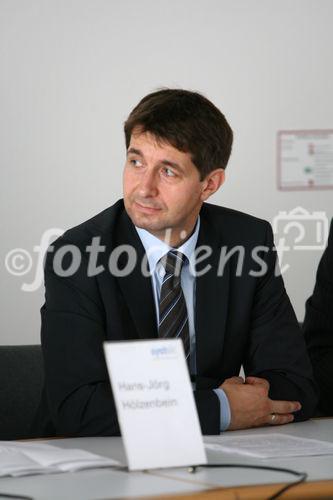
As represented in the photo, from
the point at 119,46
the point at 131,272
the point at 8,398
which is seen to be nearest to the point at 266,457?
the point at 131,272

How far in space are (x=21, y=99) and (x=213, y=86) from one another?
93 cm

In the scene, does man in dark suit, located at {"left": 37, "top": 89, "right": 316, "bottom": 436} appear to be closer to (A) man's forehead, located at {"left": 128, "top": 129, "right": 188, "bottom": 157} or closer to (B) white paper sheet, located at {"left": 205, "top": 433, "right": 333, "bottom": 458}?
(A) man's forehead, located at {"left": 128, "top": 129, "right": 188, "bottom": 157}

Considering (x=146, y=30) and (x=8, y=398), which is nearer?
(x=8, y=398)

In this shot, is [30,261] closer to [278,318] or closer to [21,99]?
[21,99]

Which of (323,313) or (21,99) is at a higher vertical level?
(21,99)

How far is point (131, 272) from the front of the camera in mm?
2404

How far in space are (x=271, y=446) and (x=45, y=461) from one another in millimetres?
490

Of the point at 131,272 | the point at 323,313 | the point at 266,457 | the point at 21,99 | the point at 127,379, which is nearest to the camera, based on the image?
the point at 127,379

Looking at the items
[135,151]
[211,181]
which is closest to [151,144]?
[135,151]

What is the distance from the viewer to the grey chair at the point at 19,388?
97.6 inches

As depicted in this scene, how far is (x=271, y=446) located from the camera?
5.99 ft

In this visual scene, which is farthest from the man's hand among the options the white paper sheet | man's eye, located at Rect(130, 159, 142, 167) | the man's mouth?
man's eye, located at Rect(130, 159, 142, 167)

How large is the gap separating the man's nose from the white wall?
2004 mm

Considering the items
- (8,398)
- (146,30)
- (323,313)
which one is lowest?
(8,398)
